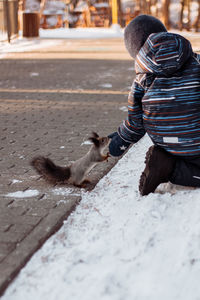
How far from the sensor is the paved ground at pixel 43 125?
10.5ft

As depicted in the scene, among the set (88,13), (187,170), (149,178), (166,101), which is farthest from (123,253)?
(88,13)

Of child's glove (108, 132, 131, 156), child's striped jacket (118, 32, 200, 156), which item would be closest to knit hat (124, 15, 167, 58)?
child's striped jacket (118, 32, 200, 156)

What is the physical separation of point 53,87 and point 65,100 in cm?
135

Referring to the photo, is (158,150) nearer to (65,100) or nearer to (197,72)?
(197,72)

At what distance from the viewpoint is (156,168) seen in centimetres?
341

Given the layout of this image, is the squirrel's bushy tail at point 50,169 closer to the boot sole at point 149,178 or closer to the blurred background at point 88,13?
the boot sole at point 149,178

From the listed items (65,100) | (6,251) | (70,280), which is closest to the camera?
(70,280)

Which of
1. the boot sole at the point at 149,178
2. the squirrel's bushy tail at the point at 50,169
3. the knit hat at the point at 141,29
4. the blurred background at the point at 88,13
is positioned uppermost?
the knit hat at the point at 141,29

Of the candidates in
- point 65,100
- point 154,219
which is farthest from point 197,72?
point 65,100

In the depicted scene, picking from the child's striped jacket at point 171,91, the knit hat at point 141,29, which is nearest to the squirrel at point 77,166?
the child's striped jacket at point 171,91

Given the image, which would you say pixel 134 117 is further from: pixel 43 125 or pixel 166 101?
pixel 43 125

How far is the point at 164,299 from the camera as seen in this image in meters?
2.34

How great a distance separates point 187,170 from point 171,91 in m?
0.59

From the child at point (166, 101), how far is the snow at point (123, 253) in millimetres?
200
